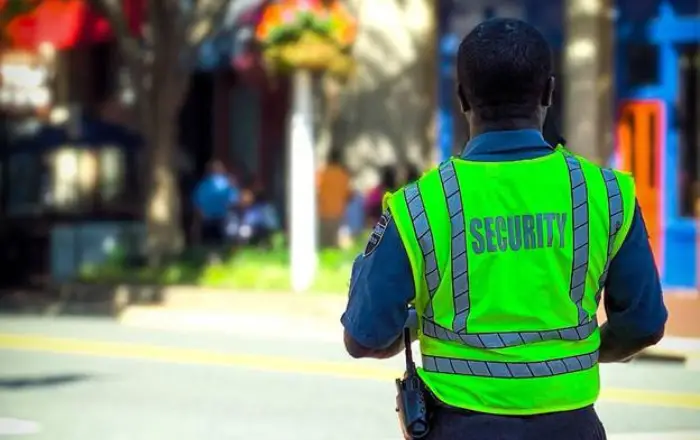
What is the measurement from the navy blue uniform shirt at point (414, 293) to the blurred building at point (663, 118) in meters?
15.6

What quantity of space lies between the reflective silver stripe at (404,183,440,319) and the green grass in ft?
45.6

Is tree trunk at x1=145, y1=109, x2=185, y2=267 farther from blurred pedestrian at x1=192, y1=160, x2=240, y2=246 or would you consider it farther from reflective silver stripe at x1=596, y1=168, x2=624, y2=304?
reflective silver stripe at x1=596, y1=168, x2=624, y2=304

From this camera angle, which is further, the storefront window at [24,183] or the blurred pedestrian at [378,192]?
the storefront window at [24,183]

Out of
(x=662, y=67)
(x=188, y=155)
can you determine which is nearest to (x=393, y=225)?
(x=662, y=67)

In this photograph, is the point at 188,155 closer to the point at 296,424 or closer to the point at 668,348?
the point at 668,348

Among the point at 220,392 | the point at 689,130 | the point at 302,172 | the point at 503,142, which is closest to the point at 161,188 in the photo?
the point at 302,172

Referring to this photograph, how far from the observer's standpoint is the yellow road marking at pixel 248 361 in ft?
35.9

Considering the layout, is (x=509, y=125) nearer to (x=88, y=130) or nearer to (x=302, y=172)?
(x=302, y=172)

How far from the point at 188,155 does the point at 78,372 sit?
46.0 ft

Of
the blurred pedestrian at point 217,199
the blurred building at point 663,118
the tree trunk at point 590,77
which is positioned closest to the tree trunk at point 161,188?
the blurred pedestrian at point 217,199

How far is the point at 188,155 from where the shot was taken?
2638 centimetres

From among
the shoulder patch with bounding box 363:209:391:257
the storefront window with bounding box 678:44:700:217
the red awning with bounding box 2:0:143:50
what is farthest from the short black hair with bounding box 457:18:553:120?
the red awning with bounding box 2:0:143:50

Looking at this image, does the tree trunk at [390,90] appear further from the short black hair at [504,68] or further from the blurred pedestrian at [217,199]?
the short black hair at [504,68]

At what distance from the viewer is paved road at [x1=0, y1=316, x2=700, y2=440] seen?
9531mm
